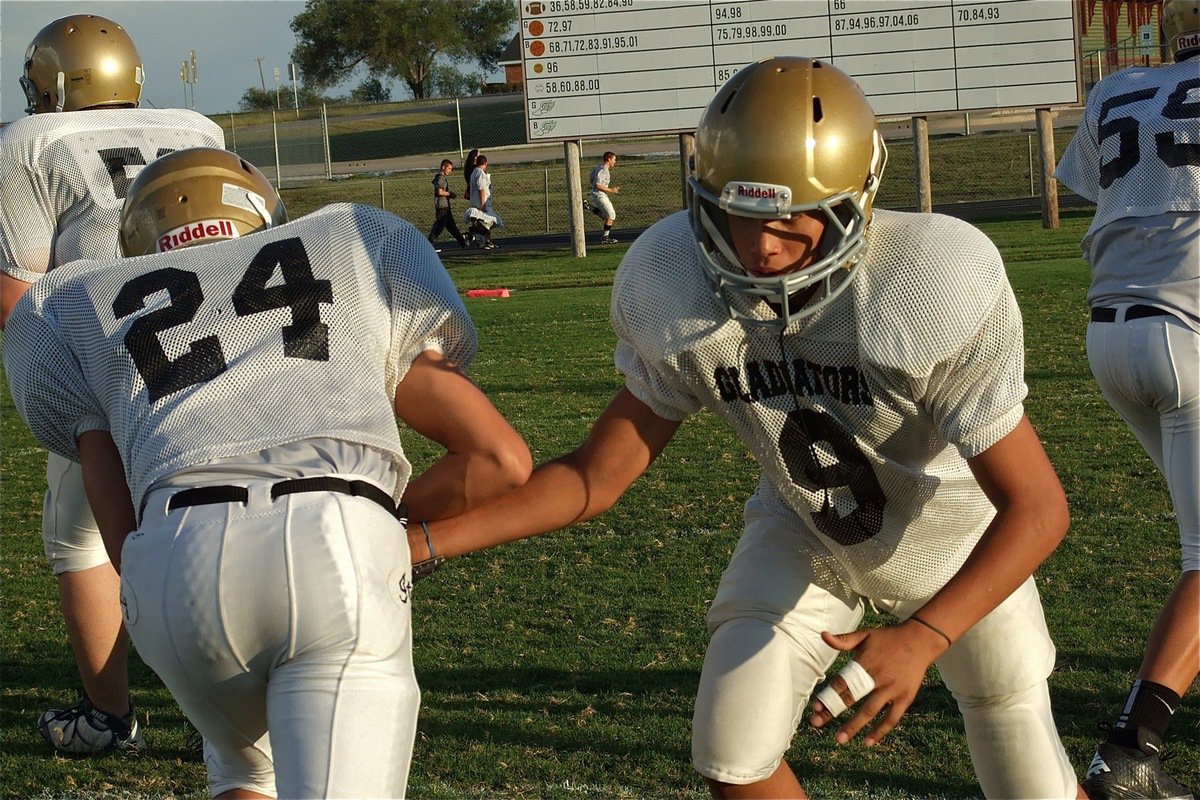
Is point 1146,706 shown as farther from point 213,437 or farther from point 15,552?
point 15,552

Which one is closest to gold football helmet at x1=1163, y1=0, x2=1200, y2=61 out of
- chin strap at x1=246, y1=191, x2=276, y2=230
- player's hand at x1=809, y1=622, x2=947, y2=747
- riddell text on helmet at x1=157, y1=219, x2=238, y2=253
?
player's hand at x1=809, y1=622, x2=947, y2=747

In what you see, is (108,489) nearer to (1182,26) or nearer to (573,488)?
(573,488)

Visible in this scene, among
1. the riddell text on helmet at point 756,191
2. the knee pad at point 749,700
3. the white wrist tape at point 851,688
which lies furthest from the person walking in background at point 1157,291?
the riddell text on helmet at point 756,191

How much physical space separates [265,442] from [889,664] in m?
1.03

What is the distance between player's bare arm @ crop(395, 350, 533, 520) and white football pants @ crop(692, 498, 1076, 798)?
0.52 metres

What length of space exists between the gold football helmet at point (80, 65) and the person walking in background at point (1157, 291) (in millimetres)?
2846

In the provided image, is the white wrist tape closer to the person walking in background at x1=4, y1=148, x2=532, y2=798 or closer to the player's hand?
the player's hand

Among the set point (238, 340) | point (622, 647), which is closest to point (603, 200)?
point (622, 647)

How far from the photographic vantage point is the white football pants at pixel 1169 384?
351 centimetres

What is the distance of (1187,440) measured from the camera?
3557 mm

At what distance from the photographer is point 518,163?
2967 centimetres

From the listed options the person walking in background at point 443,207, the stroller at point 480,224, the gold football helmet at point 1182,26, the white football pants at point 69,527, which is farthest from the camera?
the person walking in background at point 443,207

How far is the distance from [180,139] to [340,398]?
211cm

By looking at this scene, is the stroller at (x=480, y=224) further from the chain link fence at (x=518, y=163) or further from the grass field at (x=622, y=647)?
the grass field at (x=622, y=647)
